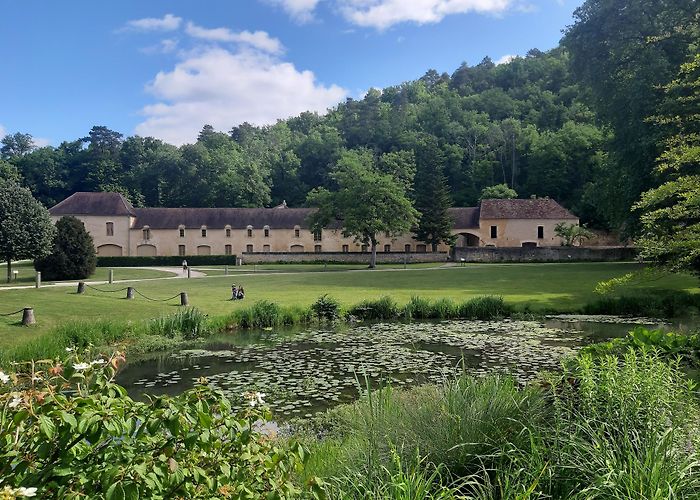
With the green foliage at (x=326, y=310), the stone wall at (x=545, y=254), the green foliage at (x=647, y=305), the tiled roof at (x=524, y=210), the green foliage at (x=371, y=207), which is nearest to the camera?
the green foliage at (x=326, y=310)

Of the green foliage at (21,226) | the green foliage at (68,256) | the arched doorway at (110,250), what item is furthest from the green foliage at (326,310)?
the arched doorway at (110,250)

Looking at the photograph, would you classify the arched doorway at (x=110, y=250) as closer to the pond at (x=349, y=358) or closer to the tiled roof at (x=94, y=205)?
the tiled roof at (x=94, y=205)

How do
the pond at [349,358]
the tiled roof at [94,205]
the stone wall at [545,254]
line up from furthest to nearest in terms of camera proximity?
1. the tiled roof at [94,205]
2. the stone wall at [545,254]
3. the pond at [349,358]

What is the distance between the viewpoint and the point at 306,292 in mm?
23562

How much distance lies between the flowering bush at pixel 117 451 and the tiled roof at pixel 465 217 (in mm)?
53733

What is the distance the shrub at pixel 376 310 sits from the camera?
61.7ft

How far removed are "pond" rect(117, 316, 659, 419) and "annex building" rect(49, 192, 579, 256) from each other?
38626 millimetres

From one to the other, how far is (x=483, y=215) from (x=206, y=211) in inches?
1203

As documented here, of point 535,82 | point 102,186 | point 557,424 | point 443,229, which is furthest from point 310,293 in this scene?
point 535,82

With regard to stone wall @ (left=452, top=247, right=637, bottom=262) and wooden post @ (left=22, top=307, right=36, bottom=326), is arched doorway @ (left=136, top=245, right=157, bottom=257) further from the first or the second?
wooden post @ (left=22, top=307, right=36, bottom=326)

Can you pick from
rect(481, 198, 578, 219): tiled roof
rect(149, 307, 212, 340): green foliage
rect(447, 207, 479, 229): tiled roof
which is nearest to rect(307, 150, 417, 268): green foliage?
rect(447, 207, 479, 229): tiled roof

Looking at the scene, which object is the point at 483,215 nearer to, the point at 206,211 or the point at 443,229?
the point at 443,229

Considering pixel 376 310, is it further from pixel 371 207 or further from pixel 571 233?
pixel 571 233

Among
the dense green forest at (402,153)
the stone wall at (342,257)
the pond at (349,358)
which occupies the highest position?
the dense green forest at (402,153)
